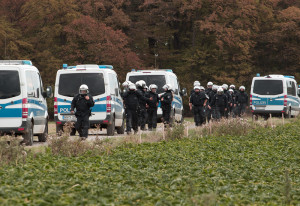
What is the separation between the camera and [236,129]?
79.7ft

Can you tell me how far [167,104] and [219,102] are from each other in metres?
4.65

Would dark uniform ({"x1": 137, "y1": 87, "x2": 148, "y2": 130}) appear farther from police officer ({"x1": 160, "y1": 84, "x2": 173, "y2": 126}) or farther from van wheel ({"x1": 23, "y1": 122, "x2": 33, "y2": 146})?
van wheel ({"x1": 23, "y1": 122, "x2": 33, "y2": 146})

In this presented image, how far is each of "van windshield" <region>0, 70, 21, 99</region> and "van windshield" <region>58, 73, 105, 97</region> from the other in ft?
13.4

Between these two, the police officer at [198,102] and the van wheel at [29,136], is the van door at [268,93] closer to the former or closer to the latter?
the police officer at [198,102]

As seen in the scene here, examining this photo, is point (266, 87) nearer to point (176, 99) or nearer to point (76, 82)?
point (176, 99)

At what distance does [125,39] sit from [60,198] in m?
40.5

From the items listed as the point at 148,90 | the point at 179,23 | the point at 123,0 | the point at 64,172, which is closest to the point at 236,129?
the point at 148,90

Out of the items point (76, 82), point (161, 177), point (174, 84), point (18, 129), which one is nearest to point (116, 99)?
point (76, 82)

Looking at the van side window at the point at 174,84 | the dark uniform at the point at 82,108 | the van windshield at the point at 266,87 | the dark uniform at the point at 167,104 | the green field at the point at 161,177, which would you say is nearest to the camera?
the green field at the point at 161,177

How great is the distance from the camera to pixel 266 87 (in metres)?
37.4

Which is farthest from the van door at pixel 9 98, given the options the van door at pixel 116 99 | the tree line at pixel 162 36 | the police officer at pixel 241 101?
the tree line at pixel 162 36

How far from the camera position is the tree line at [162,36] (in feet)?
154

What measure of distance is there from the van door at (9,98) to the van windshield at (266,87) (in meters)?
20.8

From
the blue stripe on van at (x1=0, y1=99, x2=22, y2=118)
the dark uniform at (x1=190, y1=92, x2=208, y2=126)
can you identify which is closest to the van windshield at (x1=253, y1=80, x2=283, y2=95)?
the dark uniform at (x1=190, y1=92, x2=208, y2=126)
